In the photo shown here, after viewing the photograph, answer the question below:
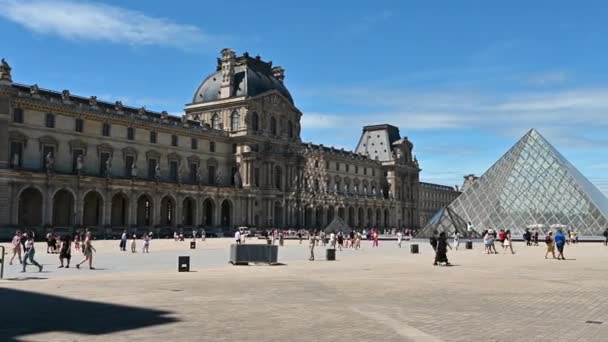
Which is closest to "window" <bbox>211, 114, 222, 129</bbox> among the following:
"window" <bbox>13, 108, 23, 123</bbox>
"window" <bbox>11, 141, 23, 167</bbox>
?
"window" <bbox>13, 108, 23, 123</bbox>

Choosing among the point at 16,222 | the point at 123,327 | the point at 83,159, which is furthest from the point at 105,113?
the point at 123,327

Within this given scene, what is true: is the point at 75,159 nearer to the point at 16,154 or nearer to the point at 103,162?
the point at 103,162

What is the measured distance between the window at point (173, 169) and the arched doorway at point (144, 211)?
3996 millimetres

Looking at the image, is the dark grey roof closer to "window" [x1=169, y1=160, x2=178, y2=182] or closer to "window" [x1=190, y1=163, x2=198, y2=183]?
"window" [x1=190, y1=163, x2=198, y2=183]

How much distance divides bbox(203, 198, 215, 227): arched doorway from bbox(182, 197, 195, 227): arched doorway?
1697mm

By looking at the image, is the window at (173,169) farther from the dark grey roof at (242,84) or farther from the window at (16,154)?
the window at (16,154)

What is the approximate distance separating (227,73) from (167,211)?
20790 millimetres

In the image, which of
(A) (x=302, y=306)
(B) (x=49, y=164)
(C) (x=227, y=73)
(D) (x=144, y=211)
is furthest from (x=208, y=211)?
(A) (x=302, y=306)

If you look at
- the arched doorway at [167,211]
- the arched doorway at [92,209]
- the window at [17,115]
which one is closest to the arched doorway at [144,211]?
the arched doorway at [167,211]

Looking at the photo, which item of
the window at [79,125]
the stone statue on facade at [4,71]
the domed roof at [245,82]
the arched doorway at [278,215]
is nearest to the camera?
the stone statue on facade at [4,71]

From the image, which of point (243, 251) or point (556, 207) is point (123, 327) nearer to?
point (243, 251)

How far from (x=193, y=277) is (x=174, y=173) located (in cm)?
5127

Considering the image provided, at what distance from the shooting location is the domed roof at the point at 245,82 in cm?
7994

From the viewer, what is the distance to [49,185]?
175 feet
